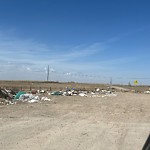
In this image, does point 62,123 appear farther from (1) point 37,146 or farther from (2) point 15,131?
(1) point 37,146

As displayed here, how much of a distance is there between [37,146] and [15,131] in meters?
3.00

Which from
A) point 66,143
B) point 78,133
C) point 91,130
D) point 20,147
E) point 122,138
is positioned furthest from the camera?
point 91,130

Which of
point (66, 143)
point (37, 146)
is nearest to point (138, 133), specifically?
point (66, 143)

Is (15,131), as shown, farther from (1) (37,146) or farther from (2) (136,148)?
(2) (136,148)

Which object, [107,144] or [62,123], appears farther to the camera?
[62,123]

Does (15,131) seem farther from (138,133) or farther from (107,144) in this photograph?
(138,133)

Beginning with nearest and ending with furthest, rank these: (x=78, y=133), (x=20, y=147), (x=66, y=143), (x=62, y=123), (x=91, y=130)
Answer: (x=20, y=147), (x=66, y=143), (x=78, y=133), (x=91, y=130), (x=62, y=123)

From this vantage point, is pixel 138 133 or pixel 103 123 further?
pixel 103 123

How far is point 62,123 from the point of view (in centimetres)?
1490

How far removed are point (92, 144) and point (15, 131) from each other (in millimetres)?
3774

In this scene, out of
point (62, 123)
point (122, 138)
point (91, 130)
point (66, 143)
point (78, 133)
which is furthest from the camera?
point (62, 123)

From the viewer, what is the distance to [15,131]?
40.4ft

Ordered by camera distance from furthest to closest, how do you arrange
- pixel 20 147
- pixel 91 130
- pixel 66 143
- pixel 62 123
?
pixel 62 123 < pixel 91 130 < pixel 66 143 < pixel 20 147

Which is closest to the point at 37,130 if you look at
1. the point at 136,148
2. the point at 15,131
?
the point at 15,131
